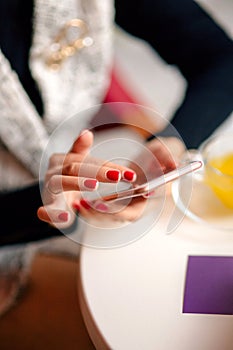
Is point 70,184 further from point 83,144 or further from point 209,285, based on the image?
point 209,285

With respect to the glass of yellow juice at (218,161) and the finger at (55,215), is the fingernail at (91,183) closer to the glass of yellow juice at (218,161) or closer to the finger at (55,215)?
the finger at (55,215)

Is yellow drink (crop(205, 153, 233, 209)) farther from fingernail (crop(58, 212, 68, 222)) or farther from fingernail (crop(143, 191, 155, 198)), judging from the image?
fingernail (crop(58, 212, 68, 222))

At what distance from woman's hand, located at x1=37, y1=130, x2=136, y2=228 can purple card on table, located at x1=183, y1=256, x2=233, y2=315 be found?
123mm

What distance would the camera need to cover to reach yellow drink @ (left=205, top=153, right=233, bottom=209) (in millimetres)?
634

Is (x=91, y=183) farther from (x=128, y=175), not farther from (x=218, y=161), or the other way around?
(x=218, y=161)

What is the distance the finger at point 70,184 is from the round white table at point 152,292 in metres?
0.08

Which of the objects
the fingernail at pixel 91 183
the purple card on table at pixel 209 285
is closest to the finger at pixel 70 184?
the fingernail at pixel 91 183

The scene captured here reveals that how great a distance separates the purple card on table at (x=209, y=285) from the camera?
574 mm

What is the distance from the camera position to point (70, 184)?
61 centimetres

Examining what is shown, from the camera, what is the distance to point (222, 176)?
0.63m

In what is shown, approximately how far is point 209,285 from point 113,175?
0.51 feet

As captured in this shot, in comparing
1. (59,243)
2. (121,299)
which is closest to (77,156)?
(121,299)

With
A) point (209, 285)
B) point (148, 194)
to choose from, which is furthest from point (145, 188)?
point (209, 285)

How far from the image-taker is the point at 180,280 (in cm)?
60
